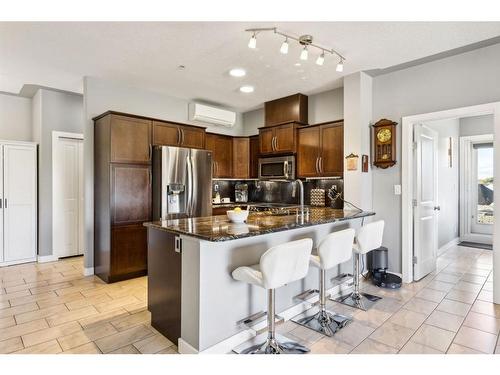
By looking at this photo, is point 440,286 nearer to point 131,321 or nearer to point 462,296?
point 462,296

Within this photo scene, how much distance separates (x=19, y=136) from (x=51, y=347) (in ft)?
13.8

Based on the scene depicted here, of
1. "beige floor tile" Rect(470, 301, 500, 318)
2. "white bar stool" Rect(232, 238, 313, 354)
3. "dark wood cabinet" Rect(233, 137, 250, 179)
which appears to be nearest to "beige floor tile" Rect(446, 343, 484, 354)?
"beige floor tile" Rect(470, 301, 500, 318)

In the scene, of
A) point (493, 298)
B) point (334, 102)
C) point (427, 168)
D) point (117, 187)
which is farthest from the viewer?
point (334, 102)

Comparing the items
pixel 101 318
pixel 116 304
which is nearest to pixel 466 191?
pixel 116 304

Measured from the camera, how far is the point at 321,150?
4.62 metres

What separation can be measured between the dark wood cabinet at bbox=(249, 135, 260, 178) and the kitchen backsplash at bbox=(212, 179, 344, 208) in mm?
382

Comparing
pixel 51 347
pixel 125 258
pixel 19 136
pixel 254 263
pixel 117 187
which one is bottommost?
pixel 51 347

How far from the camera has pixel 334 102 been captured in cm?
469

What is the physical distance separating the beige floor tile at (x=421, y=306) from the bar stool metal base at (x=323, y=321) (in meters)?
0.79

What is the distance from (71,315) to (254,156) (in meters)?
3.92
